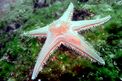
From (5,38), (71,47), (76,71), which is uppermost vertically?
(71,47)

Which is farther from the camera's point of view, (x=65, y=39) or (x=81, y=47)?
(x=65, y=39)

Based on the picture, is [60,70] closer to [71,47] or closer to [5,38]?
[71,47]

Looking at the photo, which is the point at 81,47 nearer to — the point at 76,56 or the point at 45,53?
the point at 76,56

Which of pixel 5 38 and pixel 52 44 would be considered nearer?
pixel 52 44

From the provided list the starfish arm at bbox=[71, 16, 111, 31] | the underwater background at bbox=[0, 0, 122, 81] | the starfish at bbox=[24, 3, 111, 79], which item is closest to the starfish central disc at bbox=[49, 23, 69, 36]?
the starfish at bbox=[24, 3, 111, 79]

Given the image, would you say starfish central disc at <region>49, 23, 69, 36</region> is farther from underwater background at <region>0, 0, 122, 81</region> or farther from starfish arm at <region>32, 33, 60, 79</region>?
underwater background at <region>0, 0, 122, 81</region>

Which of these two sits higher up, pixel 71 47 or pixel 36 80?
pixel 71 47

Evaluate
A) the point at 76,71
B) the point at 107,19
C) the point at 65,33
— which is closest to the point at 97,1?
the point at 107,19

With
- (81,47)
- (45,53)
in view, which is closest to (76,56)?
(81,47)
